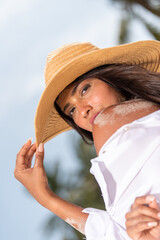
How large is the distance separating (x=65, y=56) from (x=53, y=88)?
15 centimetres

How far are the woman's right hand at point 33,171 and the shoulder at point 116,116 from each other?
361 millimetres

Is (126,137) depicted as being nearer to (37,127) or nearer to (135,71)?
(135,71)

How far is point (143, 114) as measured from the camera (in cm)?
140

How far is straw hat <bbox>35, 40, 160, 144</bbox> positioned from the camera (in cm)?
158

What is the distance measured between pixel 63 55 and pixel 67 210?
0.67 meters

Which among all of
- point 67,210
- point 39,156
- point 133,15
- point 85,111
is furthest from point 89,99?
point 133,15

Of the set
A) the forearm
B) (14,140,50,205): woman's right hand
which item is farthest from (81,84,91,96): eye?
the forearm

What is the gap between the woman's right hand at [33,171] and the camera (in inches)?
67.0

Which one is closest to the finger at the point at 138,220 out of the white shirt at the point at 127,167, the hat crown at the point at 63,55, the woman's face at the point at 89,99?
the white shirt at the point at 127,167

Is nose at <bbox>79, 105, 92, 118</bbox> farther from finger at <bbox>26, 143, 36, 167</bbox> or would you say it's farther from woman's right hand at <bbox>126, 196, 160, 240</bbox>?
woman's right hand at <bbox>126, 196, 160, 240</bbox>

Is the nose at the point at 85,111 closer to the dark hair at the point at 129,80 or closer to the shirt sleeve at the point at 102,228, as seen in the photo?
the dark hair at the point at 129,80

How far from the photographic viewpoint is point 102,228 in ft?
4.69

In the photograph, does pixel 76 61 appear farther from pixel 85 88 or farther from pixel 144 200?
pixel 144 200

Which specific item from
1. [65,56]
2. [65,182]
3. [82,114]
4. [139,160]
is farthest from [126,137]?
[65,182]
